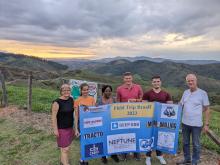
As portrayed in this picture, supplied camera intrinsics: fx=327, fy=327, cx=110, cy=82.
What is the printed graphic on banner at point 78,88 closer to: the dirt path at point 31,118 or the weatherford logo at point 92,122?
the dirt path at point 31,118

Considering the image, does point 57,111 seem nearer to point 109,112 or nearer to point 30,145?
point 109,112

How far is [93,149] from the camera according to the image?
8.17 metres

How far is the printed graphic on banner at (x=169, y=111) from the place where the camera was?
8.19 metres

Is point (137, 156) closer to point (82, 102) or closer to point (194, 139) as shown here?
point (194, 139)

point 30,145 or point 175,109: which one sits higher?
point 175,109

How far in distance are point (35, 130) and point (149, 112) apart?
5215 mm

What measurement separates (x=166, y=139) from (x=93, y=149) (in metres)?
1.88

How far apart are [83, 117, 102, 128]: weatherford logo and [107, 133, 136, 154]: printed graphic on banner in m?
0.50

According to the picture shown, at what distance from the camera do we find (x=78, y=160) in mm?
8961

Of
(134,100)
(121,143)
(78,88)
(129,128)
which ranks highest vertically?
(78,88)

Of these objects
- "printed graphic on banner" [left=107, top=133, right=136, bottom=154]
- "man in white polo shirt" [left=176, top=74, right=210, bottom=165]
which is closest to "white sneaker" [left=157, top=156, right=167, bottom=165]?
"printed graphic on banner" [left=107, top=133, right=136, bottom=154]

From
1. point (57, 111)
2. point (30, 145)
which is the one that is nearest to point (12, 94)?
point (30, 145)

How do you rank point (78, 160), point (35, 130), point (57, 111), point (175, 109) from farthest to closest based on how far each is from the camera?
point (35, 130), point (78, 160), point (175, 109), point (57, 111)

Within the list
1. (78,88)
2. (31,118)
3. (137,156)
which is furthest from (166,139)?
(31,118)
